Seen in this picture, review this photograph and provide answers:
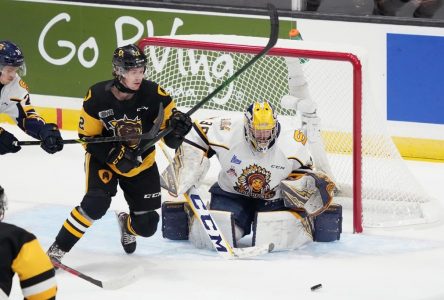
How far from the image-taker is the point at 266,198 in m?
6.50

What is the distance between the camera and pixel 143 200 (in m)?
6.21

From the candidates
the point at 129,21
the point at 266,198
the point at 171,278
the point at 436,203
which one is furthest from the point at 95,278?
the point at 129,21

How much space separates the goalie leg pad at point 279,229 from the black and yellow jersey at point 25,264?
2168 millimetres

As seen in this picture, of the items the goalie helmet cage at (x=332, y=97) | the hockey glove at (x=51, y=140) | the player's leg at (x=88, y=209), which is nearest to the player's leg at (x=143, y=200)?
the player's leg at (x=88, y=209)

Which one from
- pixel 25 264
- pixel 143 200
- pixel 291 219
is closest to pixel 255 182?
pixel 291 219

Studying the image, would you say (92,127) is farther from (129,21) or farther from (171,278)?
(129,21)

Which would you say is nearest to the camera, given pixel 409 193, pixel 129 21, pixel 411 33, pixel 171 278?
pixel 171 278

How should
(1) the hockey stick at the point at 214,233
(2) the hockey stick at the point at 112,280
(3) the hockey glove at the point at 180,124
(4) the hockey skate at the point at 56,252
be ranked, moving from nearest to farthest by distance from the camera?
(2) the hockey stick at the point at 112,280 → (3) the hockey glove at the point at 180,124 → (4) the hockey skate at the point at 56,252 → (1) the hockey stick at the point at 214,233

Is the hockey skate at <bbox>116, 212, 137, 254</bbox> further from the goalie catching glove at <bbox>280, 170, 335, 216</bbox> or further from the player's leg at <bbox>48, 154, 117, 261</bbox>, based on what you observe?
the goalie catching glove at <bbox>280, 170, 335, 216</bbox>

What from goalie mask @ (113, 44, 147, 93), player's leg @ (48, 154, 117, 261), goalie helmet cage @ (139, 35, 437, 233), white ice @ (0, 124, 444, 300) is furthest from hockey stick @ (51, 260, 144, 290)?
goalie helmet cage @ (139, 35, 437, 233)

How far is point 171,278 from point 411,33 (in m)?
2.59

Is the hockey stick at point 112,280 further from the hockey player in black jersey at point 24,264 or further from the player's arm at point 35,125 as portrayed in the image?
the hockey player in black jersey at point 24,264

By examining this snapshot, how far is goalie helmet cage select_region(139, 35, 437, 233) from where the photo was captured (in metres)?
6.70

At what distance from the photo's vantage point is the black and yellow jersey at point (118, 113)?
19.9 feet
